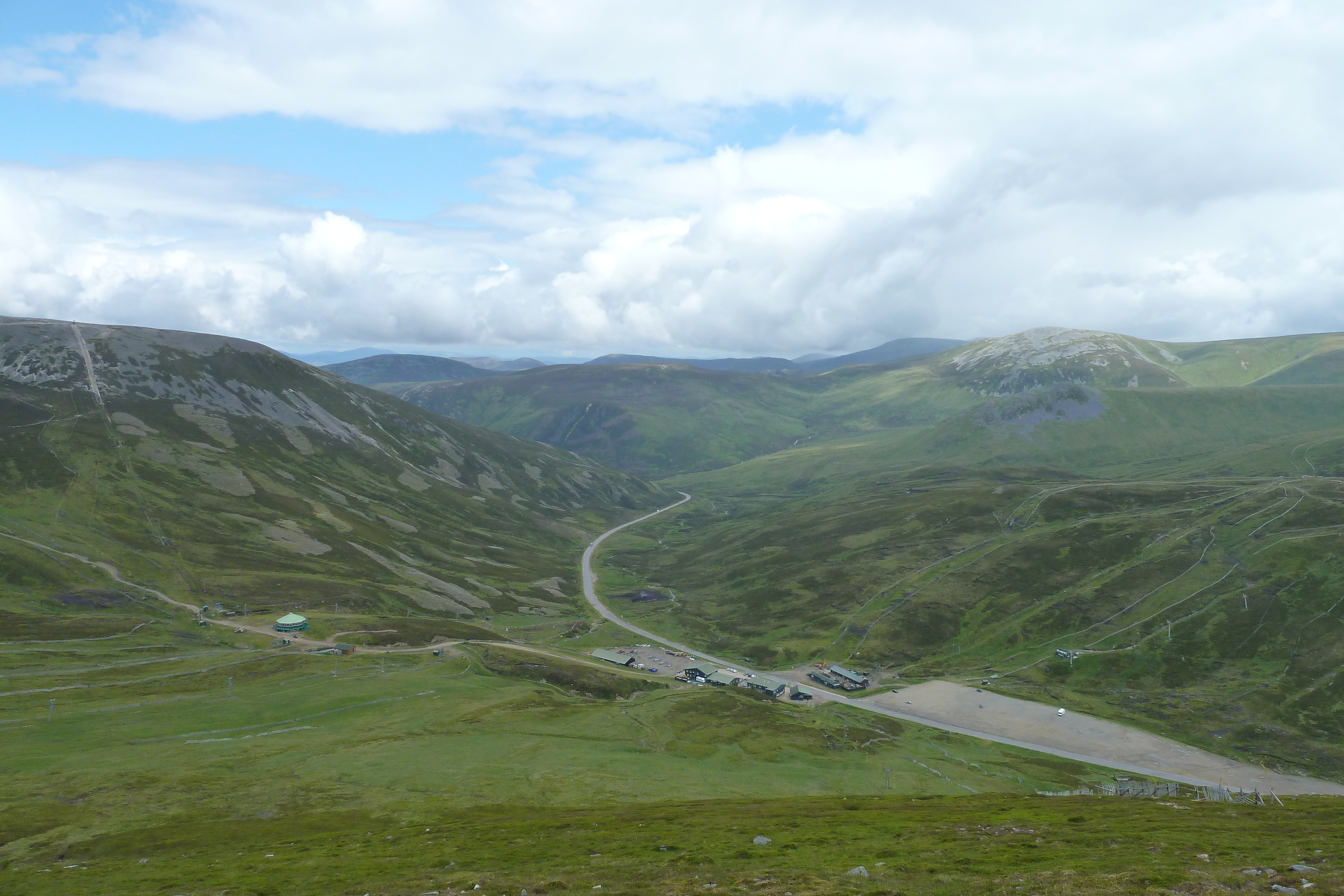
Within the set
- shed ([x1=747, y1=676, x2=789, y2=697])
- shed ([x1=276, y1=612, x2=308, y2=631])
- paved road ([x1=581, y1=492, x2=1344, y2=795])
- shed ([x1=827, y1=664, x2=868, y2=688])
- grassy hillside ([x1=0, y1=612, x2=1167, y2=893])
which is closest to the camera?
grassy hillside ([x1=0, y1=612, x2=1167, y2=893])

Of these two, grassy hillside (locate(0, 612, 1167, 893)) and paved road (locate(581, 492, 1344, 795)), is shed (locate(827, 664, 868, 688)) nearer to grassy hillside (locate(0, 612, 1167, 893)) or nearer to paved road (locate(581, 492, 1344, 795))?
paved road (locate(581, 492, 1344, 795))

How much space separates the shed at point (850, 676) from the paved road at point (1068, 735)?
6.16 m

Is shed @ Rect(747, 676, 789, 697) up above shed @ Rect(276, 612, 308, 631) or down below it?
below

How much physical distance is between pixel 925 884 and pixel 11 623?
176274 mm

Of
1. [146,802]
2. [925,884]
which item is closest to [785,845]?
[925,884]

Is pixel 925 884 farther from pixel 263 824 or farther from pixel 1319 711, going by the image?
pixel 1319 711

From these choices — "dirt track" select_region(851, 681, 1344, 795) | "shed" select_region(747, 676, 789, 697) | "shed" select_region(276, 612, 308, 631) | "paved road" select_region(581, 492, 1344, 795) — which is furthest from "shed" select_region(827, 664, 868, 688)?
"shed" select_region(276, 612, 308, 631)

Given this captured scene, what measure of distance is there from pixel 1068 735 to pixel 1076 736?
163 centimetres

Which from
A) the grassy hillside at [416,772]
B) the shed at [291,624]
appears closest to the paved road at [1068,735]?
the grassy hillside at [416,772]

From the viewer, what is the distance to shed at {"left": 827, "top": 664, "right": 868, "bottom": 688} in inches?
6954

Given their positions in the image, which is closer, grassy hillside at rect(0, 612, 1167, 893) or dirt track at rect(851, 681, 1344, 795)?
grassy hillside at rect(0, 612, 1167, 893)

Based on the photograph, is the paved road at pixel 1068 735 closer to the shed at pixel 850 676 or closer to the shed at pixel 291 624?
the shed at pixel 850 676

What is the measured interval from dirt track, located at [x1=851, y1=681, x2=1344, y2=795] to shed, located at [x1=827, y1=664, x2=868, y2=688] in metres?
6.68

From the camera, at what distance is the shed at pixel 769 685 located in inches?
6535
